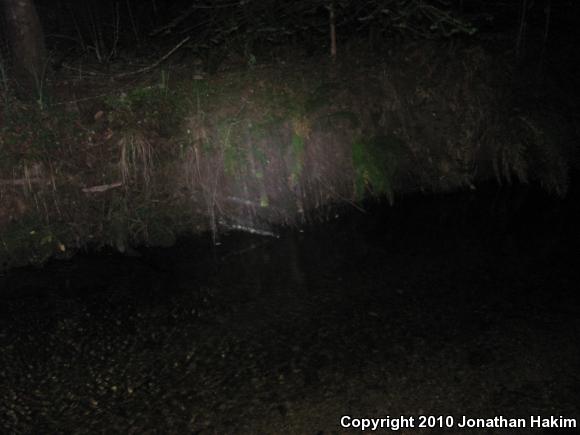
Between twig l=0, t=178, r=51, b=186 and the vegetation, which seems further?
the vegetation

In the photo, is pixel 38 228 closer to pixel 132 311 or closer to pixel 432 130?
pixel 132 311

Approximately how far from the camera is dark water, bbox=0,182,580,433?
3967 millimetres

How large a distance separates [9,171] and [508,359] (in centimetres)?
594

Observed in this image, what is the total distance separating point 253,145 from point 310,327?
3.00 meters

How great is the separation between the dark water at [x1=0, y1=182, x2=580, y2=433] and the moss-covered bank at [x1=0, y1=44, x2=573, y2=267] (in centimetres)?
44

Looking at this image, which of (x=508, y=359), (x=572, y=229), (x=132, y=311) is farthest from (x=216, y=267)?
(x=572, y=229)

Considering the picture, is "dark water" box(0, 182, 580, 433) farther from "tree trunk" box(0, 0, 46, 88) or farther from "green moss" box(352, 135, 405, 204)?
"tree trunk" box(0, 0, 46, 88)

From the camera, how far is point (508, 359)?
14.2ft

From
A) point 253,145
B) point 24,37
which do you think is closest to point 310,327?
point 253,145

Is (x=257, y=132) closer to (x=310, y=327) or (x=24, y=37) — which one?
(x=310, y=327)

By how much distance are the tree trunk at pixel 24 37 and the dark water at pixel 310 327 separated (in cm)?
323

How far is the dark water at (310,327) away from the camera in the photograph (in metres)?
3.97

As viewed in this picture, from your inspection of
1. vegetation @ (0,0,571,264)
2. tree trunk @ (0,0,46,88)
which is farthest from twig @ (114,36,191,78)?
tree trunk @ (0,0,46,88)

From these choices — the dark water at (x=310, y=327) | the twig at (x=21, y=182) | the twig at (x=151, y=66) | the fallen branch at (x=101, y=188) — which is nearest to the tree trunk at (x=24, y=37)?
the twig at (x=151, y=66)
